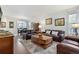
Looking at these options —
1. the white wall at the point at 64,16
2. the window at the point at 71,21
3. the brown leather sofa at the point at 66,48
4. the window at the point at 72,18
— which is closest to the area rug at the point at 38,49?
the brown leather sofa at the point at 66,48

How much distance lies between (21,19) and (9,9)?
1.44ft

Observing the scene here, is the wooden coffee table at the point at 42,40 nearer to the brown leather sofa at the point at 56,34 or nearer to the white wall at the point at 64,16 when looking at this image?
the brown leather sofa at the point at 56,34

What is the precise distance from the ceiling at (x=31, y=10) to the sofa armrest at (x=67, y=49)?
1.03 metres

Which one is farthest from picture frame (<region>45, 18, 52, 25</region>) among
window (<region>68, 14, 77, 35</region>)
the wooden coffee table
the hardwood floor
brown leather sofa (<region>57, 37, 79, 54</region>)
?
the hardwood floor

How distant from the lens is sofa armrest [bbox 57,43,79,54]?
3193 mm

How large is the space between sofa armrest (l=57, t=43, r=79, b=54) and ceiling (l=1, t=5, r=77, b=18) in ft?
3.39

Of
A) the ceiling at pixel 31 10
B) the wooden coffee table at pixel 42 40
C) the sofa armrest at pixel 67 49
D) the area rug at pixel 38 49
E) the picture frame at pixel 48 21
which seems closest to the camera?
the sofa armrest at pixel 67 49

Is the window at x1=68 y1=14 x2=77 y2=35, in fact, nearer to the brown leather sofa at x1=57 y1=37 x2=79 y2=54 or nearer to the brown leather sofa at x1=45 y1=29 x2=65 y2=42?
the brown leather sofa at x1=45 y1=29 x2=65 y2=42

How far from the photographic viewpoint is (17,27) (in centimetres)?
351

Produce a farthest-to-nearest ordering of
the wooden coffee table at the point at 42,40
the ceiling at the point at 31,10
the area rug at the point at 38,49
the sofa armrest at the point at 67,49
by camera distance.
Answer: the area rug at the point at 38,49
the wooden coffee table at the point at 42,40
the ceiling at the point at 31,10
the sofa armrest at the point at 67,49

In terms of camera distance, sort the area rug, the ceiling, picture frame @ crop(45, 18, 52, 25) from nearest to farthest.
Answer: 1. the ceiling
2. picture frame @ crop(45, 18, 52, 25)
3. the area rug

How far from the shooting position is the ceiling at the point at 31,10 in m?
3.44

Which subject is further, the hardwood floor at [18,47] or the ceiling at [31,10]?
the hardwood floor at [18,47]
